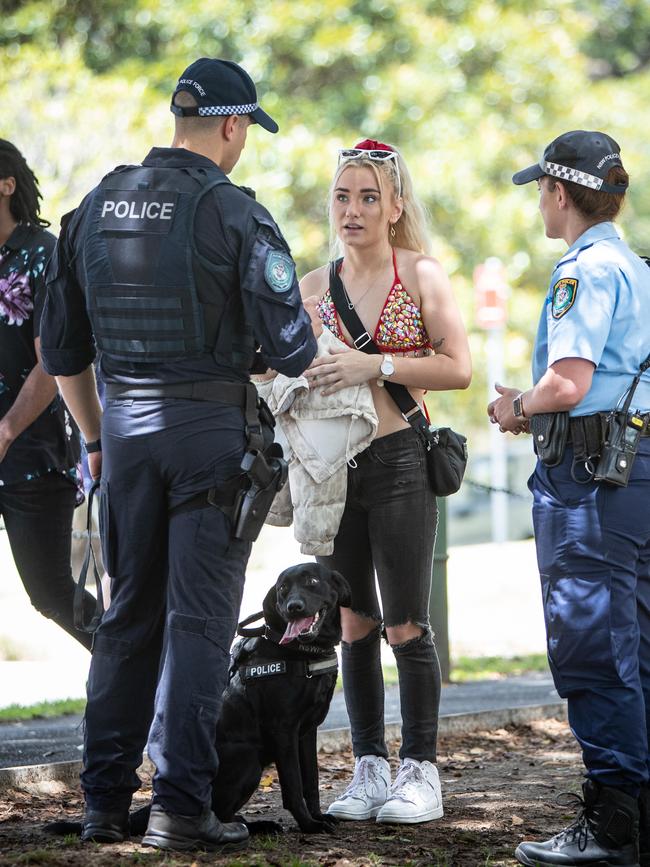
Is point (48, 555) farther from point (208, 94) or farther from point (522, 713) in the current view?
point (522, 713)

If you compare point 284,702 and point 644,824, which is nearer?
point 644,824

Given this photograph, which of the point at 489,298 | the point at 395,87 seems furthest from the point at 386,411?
the point at 395,87

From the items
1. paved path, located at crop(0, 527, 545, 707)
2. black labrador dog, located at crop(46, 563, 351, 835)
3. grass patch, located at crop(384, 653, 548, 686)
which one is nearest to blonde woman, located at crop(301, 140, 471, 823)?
black labrador dog, located at crop(46, 563, 351, 835)

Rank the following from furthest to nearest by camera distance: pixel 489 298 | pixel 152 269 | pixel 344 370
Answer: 1. pixel 489 298
2. pixel 344 370
3. pixel 152 269

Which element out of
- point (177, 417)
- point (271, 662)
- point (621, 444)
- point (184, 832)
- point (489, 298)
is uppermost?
point (489, 298)

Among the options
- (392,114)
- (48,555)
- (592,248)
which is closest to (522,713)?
(48,555)

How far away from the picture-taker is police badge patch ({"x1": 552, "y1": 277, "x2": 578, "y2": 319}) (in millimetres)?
3879

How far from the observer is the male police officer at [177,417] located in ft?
12.4

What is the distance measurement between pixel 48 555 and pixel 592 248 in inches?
101

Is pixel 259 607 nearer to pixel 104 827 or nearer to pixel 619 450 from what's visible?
pixel 104 827

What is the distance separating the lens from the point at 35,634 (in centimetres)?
884

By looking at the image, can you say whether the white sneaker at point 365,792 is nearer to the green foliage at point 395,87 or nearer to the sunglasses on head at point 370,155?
the sunglasses on head at point 370,155

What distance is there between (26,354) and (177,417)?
57.6 inches

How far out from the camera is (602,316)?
385 cm
